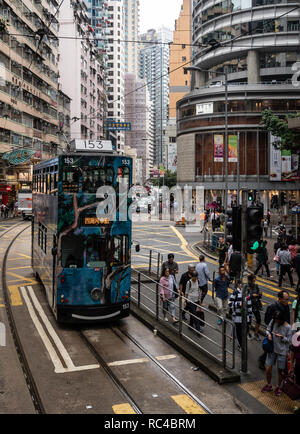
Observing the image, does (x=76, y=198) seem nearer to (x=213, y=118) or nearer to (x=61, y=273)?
(x=61, y=273)

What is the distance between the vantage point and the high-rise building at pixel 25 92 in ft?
139

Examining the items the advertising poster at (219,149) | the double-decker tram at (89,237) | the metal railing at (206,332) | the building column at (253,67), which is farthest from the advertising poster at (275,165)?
the double-decker tram at (89,237)

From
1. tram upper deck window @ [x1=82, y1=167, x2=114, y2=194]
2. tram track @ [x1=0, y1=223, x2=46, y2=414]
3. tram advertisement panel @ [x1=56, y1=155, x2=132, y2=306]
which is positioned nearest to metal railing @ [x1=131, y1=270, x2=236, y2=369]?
tram advertisement panel @ [x1=56, y1=155, x2=132, y2=306]

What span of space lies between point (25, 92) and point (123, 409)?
47.7m

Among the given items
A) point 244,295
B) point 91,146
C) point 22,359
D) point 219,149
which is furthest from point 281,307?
point 219,149

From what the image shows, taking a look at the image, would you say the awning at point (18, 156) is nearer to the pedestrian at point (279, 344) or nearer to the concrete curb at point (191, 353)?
the concrete curb at point (191, 353)

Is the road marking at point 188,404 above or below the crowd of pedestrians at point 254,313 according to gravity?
below

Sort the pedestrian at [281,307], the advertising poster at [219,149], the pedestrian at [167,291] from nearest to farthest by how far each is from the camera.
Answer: the pedestrian at [281,307] < the pedestrian at [167,291] < the advertising poster at [219,149]

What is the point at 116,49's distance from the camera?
424ft

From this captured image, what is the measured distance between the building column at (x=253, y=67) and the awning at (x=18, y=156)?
26.3 metres

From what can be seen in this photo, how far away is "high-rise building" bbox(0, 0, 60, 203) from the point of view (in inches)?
1672

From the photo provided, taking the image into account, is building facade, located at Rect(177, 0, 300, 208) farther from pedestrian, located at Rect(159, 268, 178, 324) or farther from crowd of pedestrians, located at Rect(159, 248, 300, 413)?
pedestrian, located at Rect(159, 268, 178, 324)

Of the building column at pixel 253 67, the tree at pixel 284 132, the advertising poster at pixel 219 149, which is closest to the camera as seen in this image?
the tree at pixel 284 132

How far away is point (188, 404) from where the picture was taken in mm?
6980
